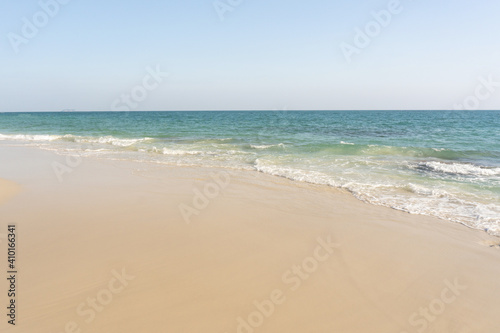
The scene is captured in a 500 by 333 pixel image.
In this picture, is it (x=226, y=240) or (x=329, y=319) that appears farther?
(x=226, y=240)

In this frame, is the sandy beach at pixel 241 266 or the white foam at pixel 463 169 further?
the white foam at pixel 463 169

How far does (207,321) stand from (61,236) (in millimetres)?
3327

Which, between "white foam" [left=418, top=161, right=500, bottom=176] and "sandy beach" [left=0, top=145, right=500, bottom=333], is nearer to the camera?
"sandy beach" [left=0, top=145, right=500, bottom=333]

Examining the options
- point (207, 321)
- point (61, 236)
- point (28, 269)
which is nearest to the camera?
point (207, 321)

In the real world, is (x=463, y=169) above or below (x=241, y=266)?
above

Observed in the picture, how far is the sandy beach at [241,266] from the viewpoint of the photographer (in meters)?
3.23

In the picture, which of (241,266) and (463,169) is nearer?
(241,266)

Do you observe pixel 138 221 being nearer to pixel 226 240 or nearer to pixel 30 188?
pixel 226 240

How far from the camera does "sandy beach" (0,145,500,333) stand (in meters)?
3.23

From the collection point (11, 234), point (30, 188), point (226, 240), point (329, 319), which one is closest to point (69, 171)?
point (30, 188)

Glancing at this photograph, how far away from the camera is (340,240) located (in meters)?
5.20

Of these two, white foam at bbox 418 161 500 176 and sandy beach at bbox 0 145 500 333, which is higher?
white foam at bbox 418 161 500 176

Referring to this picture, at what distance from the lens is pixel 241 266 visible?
4254 millimetres

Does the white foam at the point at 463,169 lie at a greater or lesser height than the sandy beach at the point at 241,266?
greater
